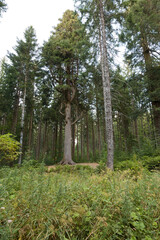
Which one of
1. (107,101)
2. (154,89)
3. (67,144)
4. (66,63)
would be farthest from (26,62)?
(154,89)

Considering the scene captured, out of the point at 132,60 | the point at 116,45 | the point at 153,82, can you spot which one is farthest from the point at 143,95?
the point at 116,45

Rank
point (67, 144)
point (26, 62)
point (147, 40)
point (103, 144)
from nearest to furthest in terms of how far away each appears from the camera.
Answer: point (147, 40) → point (103, 144) → point (67, 144) → point (26, 62)

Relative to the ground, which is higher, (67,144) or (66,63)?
(66,63)

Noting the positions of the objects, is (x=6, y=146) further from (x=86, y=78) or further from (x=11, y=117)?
(x=11, y=117)

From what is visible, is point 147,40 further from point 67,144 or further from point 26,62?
point 26,62

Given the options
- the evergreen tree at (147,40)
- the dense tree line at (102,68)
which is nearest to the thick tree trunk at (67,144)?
the dense tree line at (102,68)

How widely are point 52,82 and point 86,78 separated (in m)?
4.47

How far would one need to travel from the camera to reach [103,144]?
12734mm

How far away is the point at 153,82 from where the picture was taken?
30.2ft

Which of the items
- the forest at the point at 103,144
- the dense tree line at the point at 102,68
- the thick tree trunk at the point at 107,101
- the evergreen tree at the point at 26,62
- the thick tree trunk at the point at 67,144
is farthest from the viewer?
the evergreen tree at the point at 26,62

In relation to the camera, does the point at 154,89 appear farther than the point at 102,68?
Yes

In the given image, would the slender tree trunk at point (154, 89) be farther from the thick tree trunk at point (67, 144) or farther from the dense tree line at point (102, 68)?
the thick tree trunk at point (67, 144)

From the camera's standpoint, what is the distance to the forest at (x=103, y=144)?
1.60 meters

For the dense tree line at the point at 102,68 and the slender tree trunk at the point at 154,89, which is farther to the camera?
the slender tree trunk at the point at 154,89
